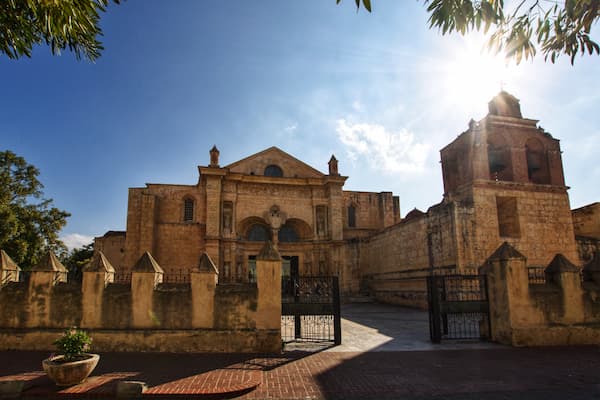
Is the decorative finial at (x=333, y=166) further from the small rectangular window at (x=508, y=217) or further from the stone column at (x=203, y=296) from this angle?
the stone column at (x=203, y=296)

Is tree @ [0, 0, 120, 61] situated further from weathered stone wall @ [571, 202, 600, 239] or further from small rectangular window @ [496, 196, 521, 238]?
weathered stone wall @ [571, 202, 600, 239]

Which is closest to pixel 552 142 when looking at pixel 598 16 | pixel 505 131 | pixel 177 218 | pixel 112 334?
pixel 505 131

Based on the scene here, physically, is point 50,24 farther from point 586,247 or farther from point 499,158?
point 586,247

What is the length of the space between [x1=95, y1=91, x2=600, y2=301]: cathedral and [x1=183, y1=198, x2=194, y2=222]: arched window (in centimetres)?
9

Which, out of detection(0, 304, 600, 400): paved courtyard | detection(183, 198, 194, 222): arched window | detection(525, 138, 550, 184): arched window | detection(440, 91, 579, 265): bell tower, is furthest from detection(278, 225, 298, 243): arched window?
detection(0, 304, 600, 400): paved courtyard

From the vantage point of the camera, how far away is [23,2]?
5812 mm

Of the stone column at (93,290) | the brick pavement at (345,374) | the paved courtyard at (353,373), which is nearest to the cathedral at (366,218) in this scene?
the paved courtyard at (353,373)

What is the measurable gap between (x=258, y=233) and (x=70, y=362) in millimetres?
25479

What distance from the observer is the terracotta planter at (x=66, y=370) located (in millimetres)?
6020

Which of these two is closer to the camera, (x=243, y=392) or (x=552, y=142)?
(x=243, y=392)

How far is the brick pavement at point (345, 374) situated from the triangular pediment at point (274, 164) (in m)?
23.9

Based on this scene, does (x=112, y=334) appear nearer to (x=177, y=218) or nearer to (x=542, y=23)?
(x=542, y=23)

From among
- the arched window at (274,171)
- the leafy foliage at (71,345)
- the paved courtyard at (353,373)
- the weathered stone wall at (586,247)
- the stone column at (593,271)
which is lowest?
the paved courtyard at (353,373)

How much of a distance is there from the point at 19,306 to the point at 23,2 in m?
7.37
